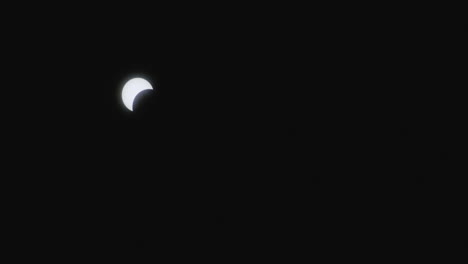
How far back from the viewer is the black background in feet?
10.1

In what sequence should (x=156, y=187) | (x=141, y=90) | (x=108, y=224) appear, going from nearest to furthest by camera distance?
(x=141, y=90) → (x=156, y=187) → (x=108, y=224)

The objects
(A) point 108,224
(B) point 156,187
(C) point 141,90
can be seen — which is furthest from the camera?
Result: (A) point 108,224

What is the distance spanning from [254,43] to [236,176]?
1.03m

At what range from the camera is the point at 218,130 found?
3.10 metres

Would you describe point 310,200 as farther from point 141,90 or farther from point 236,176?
point 141,90

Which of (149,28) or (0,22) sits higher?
(0,22)

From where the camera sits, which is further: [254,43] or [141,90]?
[254,43]

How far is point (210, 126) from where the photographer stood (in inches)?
120

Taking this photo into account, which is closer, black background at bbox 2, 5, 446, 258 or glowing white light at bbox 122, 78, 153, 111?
glowing white light at bbox 122, 78, 153, 111

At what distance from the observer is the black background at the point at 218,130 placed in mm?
3066

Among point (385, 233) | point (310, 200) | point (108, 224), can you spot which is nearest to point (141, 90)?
point (108, 224)

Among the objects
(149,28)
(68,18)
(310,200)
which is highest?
(68,18)

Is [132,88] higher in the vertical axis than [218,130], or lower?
higher

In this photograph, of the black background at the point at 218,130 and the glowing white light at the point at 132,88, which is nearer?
the glowing white light at the point at 132,88
